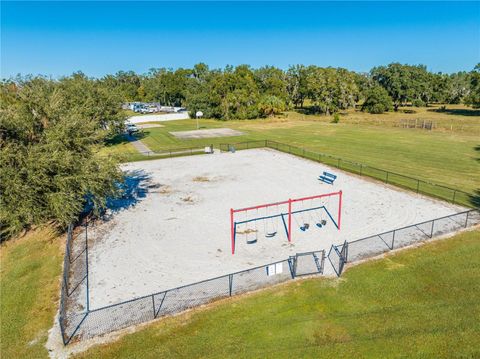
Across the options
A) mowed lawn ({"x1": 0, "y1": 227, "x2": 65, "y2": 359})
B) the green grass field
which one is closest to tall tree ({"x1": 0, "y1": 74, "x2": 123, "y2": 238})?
mowed lawn ({"x1": 0, "y1": 227, "x2": 65, "y2": 359})

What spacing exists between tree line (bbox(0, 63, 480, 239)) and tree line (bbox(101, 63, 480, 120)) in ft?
0.92

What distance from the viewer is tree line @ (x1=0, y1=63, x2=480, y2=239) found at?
658 inches

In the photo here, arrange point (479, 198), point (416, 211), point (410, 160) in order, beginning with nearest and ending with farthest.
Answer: point (416, 211) → point (479, 198) → point (410, 160)

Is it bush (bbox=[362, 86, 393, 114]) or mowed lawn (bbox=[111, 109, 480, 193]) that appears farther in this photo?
bush (bbox=[362, 86, 393, 114])

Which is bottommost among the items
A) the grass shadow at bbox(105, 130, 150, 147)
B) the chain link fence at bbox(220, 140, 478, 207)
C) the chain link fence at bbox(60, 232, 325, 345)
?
the chain link fence at bbox(60, 232, 325, 345)

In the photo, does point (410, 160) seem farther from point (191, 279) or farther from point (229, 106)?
point (229, 106)

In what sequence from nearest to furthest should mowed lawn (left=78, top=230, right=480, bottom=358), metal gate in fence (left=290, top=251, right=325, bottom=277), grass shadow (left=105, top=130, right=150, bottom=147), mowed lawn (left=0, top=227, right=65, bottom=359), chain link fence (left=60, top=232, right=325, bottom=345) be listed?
mowed lawn (left=78, top=230, right=480, bottom=358)
mowed lawn (left=0, top=227, right=65, bottom=359)
chain link fence (left=60, top=232, right=325, bottom=345)
metal gate in fence (left=290, top=251, right=325, bottom=277)
grass shadow (left=105, top=130, right=150, bottom=147)

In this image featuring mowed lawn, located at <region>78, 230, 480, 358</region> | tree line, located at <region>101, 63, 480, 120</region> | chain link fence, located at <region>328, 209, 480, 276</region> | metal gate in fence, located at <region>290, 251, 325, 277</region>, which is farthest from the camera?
tree line, located at <region>101, 63, 480, 120</region>

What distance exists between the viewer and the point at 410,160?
37312 mm

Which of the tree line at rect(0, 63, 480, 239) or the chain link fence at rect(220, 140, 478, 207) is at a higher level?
the tree line at rect(0, 63, 480, 239)

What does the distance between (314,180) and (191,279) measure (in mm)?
17534

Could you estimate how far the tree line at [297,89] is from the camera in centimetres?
8169

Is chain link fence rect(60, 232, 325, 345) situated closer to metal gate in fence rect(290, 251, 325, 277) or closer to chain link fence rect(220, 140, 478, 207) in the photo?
metal gate in fence rect(290, 251, 325, 277)

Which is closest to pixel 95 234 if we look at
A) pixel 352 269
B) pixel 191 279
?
pixel 191 279
